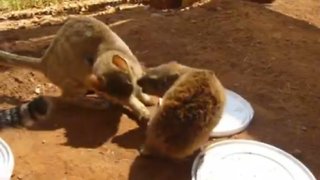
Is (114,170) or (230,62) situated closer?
(114,170)

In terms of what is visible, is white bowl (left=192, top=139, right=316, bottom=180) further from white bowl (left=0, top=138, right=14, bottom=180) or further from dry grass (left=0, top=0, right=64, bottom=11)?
dry grass (left=0, top=0, right=64, bottom=11)

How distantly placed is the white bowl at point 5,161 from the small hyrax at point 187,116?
98 centimetres

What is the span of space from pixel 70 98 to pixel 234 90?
149 cm

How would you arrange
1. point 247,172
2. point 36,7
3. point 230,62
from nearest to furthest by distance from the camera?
point 247,172
point 230,62
point 36,7

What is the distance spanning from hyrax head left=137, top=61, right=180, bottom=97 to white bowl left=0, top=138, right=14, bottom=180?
4.11ft

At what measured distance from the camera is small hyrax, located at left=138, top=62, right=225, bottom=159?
3.91 m

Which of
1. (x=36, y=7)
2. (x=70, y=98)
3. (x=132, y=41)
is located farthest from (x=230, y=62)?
(x=36, y=7)

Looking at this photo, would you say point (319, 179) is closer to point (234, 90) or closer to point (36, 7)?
point (234, 90)

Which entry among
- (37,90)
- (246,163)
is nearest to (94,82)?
(37,90)

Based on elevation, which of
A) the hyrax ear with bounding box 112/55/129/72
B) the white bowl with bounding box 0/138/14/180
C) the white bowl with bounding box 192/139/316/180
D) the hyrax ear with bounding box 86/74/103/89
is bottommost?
the white bowl with bounding box 192/139/316/180

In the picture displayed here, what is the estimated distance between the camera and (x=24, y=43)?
19.5 ft

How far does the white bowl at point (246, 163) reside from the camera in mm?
4039

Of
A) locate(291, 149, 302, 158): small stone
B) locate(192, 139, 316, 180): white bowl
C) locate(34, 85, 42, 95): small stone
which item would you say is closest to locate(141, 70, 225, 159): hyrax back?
locate(192, 139, 316, 180): white bowl

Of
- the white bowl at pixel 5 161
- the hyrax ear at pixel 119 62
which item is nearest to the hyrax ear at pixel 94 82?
the hyrax ear at pixel 119 62
